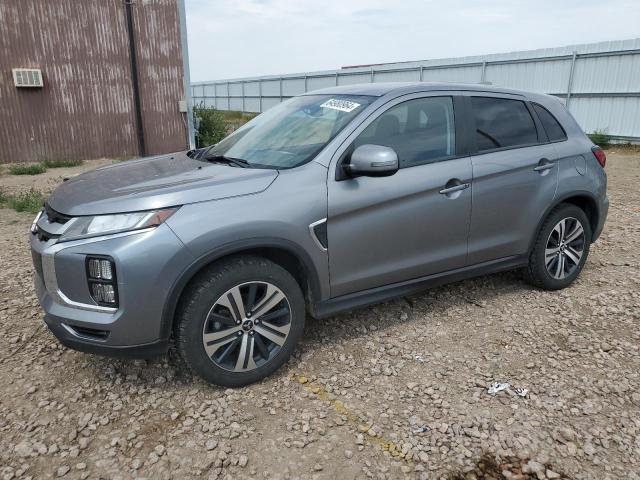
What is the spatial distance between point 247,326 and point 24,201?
5.93 m

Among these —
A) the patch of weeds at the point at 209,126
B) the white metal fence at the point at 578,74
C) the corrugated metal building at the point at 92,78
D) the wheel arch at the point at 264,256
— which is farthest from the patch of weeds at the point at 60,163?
the wheel arch at the point at 264,256

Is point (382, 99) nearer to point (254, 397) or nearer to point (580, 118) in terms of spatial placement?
point (254, 397)

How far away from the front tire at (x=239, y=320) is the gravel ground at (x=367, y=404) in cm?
17

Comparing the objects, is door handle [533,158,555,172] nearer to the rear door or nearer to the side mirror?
the rear door

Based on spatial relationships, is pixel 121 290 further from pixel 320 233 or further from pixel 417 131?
pixel 417 131

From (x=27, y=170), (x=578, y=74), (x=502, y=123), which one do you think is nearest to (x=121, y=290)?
(x=502, y=123)

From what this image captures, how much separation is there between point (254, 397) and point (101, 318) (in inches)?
37.7

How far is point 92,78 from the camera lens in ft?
39.6

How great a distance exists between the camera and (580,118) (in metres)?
→ 14.3

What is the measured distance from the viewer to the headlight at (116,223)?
2.61 metres

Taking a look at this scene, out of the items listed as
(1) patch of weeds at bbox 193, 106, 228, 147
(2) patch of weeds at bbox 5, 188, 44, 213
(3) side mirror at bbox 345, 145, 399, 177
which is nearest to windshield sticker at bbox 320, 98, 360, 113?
(3) side mirror at bbox 345, 145, 399, 177

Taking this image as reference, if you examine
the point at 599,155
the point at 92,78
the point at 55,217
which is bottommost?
the point at 55,217

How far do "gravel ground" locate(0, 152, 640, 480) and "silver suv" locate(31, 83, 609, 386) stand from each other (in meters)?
0.36

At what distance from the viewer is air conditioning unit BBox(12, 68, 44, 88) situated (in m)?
11.3
